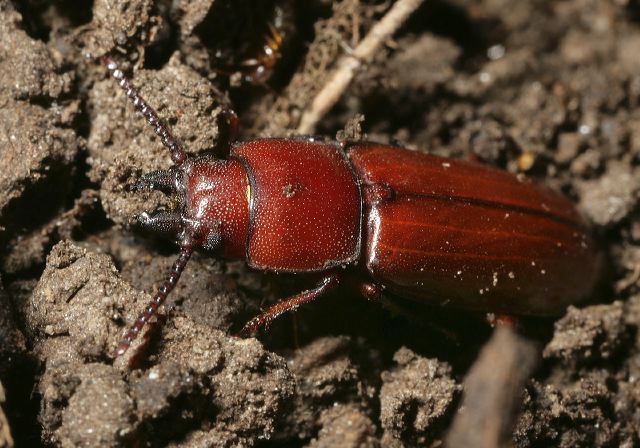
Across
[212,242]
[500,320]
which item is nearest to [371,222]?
[212,242]

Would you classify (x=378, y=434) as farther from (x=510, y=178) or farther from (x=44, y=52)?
(x=44, y=52)

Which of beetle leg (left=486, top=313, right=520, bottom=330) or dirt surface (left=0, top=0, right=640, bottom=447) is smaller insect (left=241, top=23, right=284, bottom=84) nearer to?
dirt surface (left=0, top=0, right=640, bottom=447)

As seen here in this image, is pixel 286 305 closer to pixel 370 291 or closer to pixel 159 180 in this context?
pixel 370 291

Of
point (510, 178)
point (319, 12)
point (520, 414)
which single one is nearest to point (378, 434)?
point (520, 414)

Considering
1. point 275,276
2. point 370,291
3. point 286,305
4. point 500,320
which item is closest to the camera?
point 286,305

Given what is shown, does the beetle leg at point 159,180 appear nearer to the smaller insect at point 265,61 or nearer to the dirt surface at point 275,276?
the dirt surface at point 275,276

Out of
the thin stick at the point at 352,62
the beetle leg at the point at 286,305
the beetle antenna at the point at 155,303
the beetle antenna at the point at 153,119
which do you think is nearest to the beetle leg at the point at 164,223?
the beetle antenna at the point at 155,303

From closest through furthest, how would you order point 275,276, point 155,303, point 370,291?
point 155,303 < point 370,291 < point 275,276
